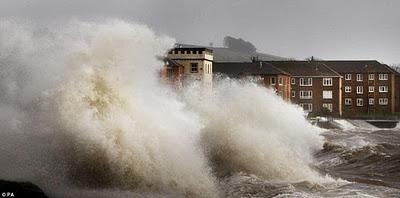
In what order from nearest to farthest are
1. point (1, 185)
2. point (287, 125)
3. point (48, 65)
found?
1. point (1, 185)
2. point (48, 65)
3. point (287, 125)

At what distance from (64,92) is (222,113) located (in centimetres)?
1130

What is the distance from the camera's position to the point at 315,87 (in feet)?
317

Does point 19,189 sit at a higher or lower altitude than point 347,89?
lower

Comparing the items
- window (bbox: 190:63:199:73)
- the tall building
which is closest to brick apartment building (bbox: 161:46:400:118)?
the tall building

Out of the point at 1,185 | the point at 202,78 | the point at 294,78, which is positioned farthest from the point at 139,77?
the point at 294,78

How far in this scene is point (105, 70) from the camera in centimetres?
1736

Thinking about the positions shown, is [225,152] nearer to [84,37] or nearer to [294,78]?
[84,37]

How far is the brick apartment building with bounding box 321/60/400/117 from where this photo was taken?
103 metres

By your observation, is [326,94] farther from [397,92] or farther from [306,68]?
[397,92]

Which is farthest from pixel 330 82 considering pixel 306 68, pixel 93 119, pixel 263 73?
pixel 93 119

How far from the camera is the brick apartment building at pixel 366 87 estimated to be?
103 m

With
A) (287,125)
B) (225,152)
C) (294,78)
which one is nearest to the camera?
(225,152)

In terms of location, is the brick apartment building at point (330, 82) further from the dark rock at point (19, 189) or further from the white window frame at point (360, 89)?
the dark rock at point (19, 189)

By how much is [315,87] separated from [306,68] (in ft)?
12.6
